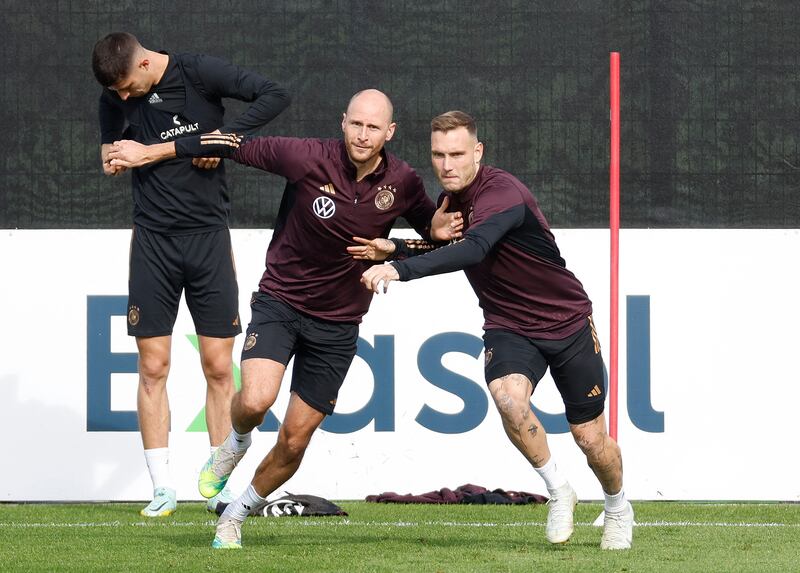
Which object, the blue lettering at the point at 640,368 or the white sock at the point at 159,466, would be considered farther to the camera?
the blue lettering at the point at 640,368

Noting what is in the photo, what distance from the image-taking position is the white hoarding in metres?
9.04

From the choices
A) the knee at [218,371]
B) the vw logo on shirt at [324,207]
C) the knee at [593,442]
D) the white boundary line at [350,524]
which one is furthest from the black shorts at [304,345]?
the knee at [218,371]

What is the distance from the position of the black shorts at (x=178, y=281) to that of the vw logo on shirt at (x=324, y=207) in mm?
1599

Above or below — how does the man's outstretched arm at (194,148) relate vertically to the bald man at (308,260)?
above

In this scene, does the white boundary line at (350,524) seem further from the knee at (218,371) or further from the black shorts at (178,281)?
the black shorts at (178,281)

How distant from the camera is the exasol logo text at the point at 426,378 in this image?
9031 millimetres

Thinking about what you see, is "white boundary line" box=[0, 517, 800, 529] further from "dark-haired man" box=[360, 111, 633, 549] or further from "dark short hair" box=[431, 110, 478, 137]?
"dark short hair" box=[431, 110, 478, 137]

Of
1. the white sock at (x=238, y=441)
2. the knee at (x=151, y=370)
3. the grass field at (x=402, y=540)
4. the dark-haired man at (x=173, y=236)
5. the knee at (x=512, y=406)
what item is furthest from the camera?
the knee at (x=151, y=370)

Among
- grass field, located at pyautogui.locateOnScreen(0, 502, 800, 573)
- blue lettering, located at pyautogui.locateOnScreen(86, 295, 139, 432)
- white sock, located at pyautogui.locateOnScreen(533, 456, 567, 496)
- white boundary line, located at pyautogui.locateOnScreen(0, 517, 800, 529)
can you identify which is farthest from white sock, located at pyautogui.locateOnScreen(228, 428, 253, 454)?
blue lettering, located at pyautogui.locateOnScreen(86, 295, 139, 432)

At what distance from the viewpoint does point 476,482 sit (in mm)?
9047

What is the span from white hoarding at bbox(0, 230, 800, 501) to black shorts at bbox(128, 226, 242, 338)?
0.97 meters

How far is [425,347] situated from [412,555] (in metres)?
2.79

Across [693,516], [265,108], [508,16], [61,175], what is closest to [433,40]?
[508,16]

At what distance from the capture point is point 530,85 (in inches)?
363
